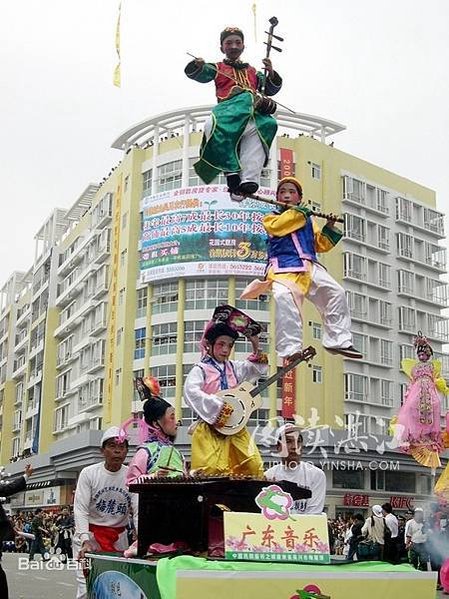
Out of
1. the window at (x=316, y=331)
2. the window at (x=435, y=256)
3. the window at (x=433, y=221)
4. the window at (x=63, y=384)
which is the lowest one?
the window at (x=63, y=384)

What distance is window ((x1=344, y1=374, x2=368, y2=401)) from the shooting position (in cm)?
4069

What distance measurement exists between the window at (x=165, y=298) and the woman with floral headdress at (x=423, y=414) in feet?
89.9

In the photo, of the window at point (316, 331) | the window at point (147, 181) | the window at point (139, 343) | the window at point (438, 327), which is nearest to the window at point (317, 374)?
the window at point (316, 331)

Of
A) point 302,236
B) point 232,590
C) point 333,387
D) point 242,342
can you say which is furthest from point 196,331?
point 232,590

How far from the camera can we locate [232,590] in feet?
13.3

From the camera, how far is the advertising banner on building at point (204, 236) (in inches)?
1513

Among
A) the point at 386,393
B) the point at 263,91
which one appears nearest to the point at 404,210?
the point at 386,393

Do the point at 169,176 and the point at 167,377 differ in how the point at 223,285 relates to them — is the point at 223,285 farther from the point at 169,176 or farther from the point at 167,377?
the point at 169,176

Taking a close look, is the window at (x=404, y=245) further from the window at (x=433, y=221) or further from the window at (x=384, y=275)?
the window at (x=433, y=221)

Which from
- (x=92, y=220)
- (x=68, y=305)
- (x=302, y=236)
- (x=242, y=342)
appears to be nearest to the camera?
(x=302, y=236)

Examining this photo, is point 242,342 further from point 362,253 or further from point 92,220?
point 92,220

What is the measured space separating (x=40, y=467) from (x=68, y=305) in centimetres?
1041

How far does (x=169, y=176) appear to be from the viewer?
41.7 metres

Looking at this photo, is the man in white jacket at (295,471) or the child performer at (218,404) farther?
the man in white jacket at (295,471)
